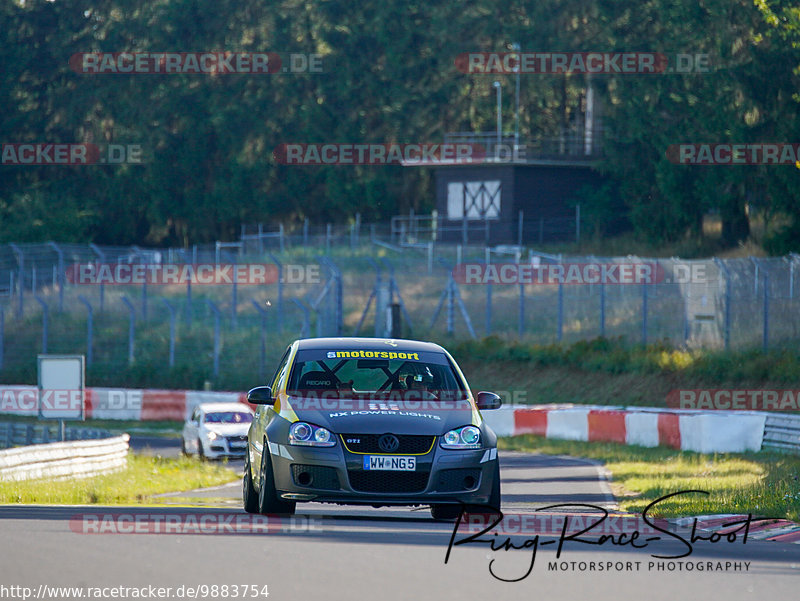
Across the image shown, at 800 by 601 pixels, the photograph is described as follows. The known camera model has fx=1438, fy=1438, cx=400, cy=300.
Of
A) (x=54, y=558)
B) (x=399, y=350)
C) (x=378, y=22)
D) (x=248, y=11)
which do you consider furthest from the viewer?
(x=248, y=11)

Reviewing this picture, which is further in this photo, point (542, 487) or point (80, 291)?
point (80, 291)

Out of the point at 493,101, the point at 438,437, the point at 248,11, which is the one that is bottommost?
the point at 438,437

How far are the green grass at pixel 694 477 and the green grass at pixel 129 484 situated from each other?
5.73m

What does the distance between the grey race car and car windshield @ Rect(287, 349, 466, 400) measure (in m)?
0.01

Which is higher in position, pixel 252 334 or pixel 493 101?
pixel 493 101

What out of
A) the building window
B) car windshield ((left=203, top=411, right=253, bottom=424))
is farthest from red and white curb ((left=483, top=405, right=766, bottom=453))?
the building window

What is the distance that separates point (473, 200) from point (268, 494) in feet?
168

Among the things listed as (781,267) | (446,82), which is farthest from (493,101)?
(781,267)

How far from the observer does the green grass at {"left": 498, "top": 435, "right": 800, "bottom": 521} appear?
14555mm

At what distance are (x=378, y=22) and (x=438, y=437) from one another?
67532mm

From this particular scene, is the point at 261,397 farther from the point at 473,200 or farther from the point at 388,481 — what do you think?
the point at 473,200

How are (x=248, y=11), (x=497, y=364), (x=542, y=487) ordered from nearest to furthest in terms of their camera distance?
(x=542, y=487) → (x=497, y=364) → (x=248, y=11)

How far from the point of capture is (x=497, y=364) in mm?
38469

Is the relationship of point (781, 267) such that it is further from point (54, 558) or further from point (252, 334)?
point (54, 558)
